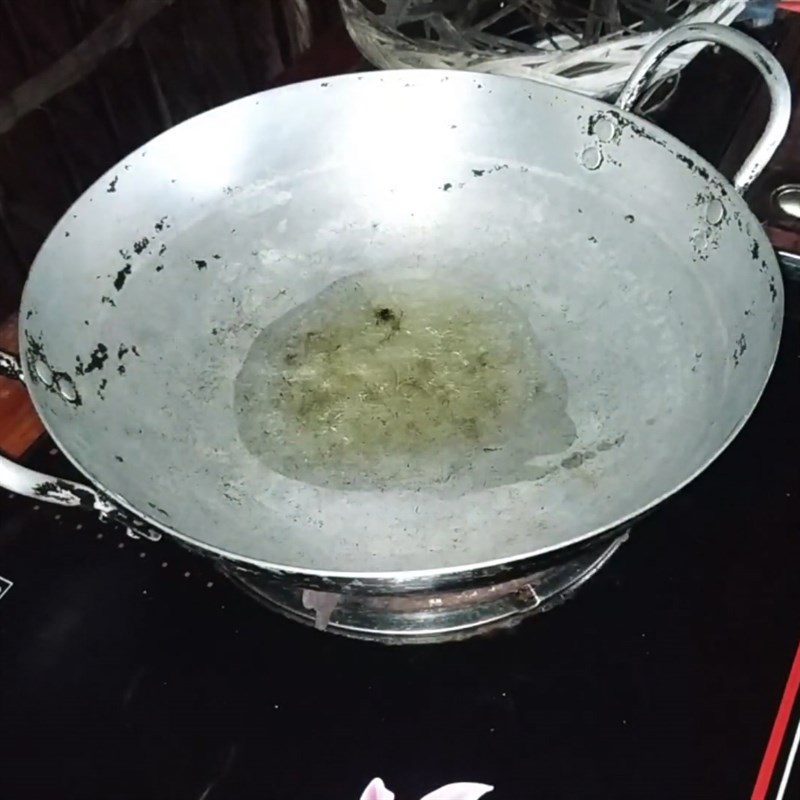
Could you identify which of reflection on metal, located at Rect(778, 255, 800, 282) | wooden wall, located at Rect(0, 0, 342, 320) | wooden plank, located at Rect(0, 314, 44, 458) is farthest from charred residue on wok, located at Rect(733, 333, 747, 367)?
wooden wall, located at Rect(0, 0, 342, 320)

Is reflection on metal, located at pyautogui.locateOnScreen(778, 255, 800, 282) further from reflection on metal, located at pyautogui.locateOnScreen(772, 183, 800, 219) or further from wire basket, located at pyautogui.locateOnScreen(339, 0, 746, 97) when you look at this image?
wire basket, located at pyautogui.locateOnScreen(339, 0, 746, 97)

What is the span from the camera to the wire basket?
2.70ft

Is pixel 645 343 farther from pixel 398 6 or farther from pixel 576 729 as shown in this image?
pixel 398 6

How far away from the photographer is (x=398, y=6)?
3.05ft

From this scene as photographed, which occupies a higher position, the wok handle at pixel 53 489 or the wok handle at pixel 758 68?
the wok handle at pixel 758 68

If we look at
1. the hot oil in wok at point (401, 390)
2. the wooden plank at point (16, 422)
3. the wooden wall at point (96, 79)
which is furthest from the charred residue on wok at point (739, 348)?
the wooden wall at point (96, 79)

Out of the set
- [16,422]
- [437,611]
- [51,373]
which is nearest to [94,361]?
[51,373]

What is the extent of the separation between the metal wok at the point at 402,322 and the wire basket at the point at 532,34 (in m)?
0.16

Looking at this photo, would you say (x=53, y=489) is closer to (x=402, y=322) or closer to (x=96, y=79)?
(x=402, y=322)

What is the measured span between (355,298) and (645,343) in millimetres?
227

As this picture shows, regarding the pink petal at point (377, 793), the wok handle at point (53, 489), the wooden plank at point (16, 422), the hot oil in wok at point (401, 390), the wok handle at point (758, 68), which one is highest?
the wok handle at point (758, 68)

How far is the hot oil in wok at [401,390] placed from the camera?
600 mm

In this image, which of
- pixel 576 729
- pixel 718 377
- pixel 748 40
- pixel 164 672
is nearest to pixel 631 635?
pixel 576 729

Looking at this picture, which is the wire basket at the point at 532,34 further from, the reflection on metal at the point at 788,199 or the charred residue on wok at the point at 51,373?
the charred residue on wok at the point at 51,373
